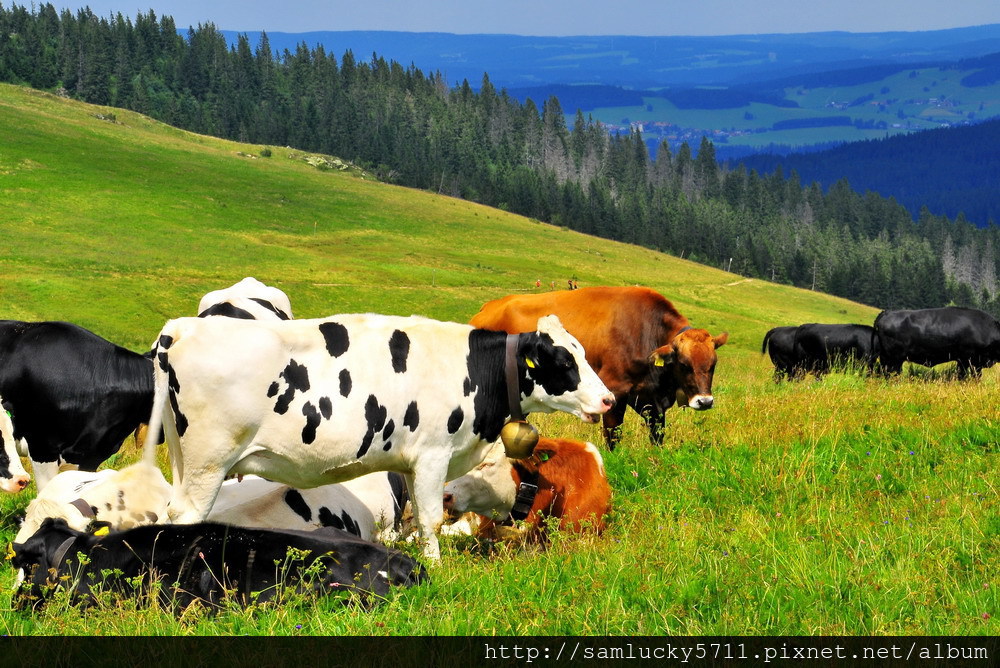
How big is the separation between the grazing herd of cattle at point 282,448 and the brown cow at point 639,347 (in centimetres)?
319

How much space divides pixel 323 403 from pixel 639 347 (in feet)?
21.4

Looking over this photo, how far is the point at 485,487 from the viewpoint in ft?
32.0

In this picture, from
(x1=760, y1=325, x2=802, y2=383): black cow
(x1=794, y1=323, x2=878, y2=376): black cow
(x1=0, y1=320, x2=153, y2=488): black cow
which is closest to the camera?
(x1=0, y1=320, x2=153, y2=488): black cow

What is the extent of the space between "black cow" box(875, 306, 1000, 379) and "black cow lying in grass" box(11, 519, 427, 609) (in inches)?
664

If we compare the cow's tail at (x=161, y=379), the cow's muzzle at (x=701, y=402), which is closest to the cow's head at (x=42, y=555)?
the cow's tail at (x=161, y=379)

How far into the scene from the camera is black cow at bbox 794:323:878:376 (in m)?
25.8

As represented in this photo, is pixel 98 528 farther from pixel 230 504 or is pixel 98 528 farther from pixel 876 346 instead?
pixel 876 346

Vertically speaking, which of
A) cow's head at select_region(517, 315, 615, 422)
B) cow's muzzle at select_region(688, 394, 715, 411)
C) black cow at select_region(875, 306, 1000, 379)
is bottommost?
black cow at select_region(875, 306, 1000, 379)

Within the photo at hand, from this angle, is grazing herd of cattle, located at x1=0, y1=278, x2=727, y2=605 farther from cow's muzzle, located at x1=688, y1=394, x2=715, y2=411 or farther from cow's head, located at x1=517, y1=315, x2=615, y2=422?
cow's muzzle, located at x1=688, y1=394, x2=715, y2=411

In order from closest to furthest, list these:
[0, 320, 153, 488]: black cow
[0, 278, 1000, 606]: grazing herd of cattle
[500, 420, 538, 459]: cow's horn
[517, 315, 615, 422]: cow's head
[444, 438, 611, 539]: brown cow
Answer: [0, 278, 1000, 606]: grazing herd of cattle, [500, 420, 538, 459]: cow's horn, [517, 315, 615, 422]: cow's head, [444, 438, 611, 539]: brown cow, [0, 320, 153, 488]: black cow

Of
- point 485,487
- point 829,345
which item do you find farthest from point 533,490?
point 829,345

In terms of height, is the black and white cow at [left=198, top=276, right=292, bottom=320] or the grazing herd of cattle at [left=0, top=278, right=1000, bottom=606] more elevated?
the black and white cow at [left=198, top=276, right=292, bottom=320]

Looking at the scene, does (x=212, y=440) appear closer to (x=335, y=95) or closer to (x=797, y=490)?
(x=797, y=490)

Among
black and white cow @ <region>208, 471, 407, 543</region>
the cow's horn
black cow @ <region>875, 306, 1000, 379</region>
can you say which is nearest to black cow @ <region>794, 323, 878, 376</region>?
black cow @ <region>875, 306, 1000, 379</region>
